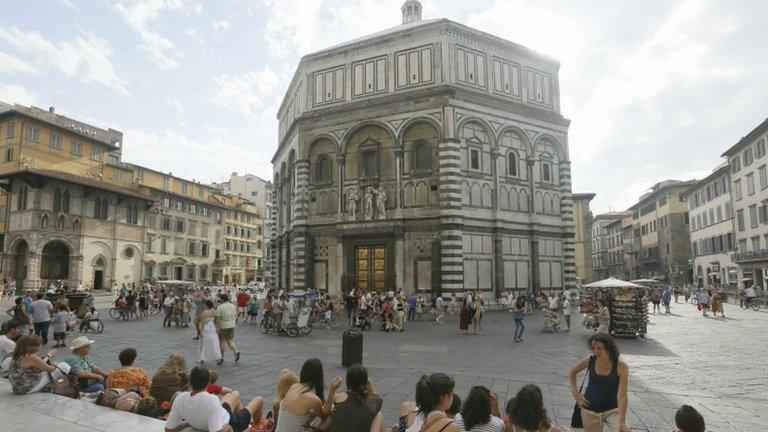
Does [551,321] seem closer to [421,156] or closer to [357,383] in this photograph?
[421,156]

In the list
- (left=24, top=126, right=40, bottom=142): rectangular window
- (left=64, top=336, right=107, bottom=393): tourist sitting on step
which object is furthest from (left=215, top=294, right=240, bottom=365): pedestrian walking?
(left=24, top=126, right=40, bottom=142): rectangular window

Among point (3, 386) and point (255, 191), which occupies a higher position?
point (255, 191)

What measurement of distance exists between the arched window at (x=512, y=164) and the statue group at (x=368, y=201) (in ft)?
25.4

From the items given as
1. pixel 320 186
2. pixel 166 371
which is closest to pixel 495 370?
pixel 166 371

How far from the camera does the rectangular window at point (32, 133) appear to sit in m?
39.7

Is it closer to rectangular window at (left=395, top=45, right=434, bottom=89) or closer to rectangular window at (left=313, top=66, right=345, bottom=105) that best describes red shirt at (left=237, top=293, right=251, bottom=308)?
rectangular window at (left=313, top=66, right=345, bottom=105)

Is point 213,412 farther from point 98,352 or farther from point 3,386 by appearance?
point 98,352

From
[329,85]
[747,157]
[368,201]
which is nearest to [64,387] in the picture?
[368,201]

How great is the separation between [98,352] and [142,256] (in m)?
36.7

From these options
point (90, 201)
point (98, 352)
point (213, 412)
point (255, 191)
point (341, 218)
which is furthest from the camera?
point (255, 191)

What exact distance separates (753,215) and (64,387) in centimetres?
4615

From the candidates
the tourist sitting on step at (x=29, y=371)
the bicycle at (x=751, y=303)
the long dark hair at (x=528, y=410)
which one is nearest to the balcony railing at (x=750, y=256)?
the bicycle at (x=751, y=303)

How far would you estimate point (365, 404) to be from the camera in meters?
4.45

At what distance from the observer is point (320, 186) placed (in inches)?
1149
